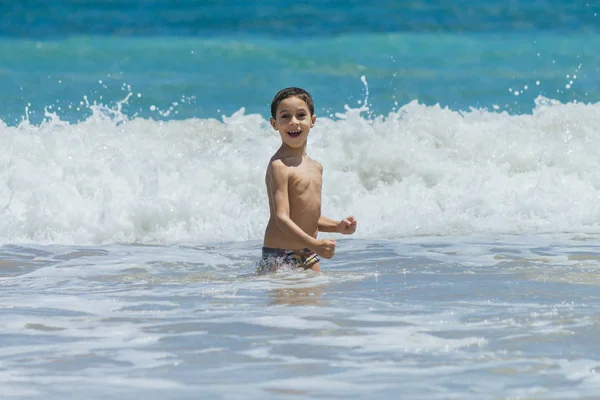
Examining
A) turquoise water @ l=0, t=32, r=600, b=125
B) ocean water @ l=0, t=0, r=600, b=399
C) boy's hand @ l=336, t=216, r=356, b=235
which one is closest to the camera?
ocean water @ l=0, t=0, r=600, b=399

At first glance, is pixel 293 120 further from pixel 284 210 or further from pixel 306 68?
pixel 306 68

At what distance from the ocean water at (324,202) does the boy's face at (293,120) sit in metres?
0.71

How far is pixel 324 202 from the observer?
9.61 meters

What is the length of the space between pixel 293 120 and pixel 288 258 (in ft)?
2.32

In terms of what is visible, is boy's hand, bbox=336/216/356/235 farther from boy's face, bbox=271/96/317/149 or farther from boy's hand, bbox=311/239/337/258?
boy's face, bbox=271/96/317/149

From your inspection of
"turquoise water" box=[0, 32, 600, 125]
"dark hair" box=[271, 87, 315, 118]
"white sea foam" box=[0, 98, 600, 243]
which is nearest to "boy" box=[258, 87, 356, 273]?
"dark hair" box=[271, 87, 315, 118]

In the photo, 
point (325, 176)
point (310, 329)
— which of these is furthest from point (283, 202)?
point (325, 176)

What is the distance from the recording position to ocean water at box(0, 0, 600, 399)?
340 centimetres

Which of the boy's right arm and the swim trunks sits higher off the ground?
the boy's right arm

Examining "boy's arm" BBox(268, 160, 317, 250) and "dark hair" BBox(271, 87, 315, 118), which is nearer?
"boy's arm" BBox(268, 160, 317, 250)

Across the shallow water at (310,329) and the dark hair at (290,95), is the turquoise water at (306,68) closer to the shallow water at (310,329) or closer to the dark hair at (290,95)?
the shallow water at (310,329)

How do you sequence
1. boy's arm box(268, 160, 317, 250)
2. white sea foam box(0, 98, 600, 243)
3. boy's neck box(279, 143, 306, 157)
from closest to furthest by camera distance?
Result: boy's arm box(268, 160, 317, 250) → boy's neck box(279, 143, 306, 157) → white sea foam box(0, 98, 600, 243)

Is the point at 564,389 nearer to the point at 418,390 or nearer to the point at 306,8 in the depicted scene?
the point at 418,390

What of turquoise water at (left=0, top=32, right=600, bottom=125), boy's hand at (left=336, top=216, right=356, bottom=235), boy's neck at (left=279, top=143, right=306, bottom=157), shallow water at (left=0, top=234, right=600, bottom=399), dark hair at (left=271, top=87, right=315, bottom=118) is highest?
turquoise water at (left=0, top=32, right=600, bottom=125)
